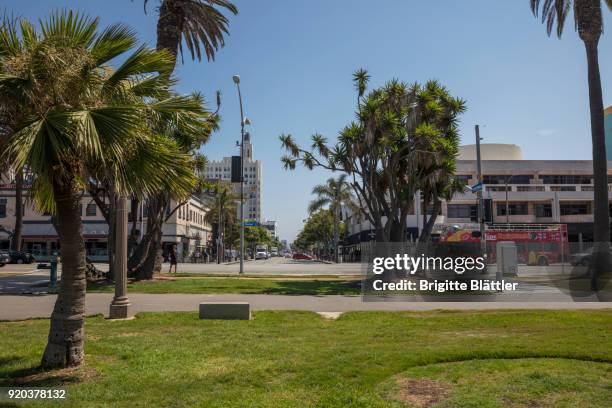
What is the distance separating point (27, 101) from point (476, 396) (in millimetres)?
6280

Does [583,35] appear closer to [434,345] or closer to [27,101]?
[434,345]

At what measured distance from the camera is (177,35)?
23.9 m

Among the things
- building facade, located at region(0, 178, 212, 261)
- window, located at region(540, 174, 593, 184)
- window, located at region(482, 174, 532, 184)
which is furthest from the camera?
window, located at region(540, 174, 593, 184)

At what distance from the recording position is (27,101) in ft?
20.9

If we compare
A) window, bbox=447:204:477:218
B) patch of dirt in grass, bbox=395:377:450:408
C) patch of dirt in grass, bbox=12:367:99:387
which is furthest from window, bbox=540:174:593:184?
patch of dirt in grass, bbox=12:367:99:387

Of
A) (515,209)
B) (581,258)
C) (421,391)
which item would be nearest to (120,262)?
(421,391)

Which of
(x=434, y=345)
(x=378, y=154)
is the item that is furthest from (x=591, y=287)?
(x=434, y=345)

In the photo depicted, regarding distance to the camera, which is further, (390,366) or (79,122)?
(390,366)

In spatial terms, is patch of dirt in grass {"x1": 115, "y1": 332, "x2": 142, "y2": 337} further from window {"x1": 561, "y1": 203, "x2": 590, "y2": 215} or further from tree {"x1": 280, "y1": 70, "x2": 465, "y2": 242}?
window {"x1": 561, "y1": 203, "x2": 590, "y2": 215}

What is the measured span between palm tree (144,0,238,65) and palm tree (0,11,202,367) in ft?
51.2

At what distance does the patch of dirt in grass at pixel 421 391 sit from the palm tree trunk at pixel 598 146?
1977 centimetres

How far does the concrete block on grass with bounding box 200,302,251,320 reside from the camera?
12.0 metres

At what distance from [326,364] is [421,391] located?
4.98 feet

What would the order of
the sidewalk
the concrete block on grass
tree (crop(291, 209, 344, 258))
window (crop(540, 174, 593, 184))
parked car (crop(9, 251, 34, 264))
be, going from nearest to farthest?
1. the concrete block on grass
2. the sidewalk
3. parked car (crop(9, 251, 34, 264))
4. window (crop(540, 174, 593, 184))
5. tree (crop(291, 209, 344, 258))
